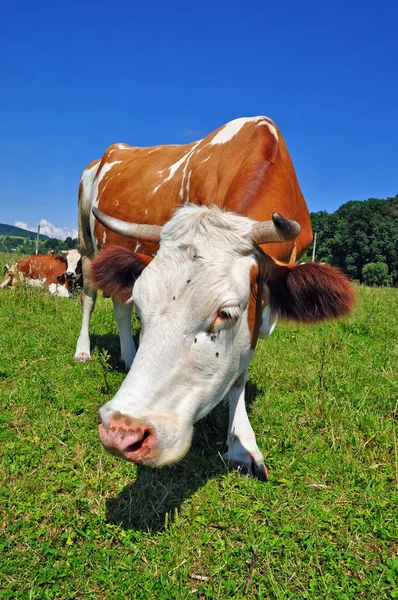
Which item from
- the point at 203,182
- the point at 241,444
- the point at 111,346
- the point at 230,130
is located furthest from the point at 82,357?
the point at 230,130

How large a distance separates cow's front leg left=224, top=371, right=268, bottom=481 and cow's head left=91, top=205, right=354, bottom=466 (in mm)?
837

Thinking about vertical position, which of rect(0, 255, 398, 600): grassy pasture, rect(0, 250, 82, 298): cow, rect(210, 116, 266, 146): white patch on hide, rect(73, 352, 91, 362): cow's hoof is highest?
rect(210, 116, 266, 146): white patch on hide

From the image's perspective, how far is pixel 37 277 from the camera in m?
13.6

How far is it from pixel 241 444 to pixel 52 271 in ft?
37.2

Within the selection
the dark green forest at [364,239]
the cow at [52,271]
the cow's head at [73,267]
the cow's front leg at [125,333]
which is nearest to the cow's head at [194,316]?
the cow's front leg at [125,333]

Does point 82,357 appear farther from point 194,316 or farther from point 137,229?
point 194,316

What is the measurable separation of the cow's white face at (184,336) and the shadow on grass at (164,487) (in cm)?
75

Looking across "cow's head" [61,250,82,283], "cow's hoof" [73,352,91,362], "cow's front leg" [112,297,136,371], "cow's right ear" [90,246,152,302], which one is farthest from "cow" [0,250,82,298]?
"cow's right ear" [90,246,152,302]

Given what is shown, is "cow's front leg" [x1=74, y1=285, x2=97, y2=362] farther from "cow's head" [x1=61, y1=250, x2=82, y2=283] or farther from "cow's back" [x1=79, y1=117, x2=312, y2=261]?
"cow's head" [x1=61, y1=250, x2=82, y2=283]

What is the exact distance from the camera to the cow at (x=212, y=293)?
244 cm

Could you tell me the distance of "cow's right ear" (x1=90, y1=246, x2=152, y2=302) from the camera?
11.5 feet

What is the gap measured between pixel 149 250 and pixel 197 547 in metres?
3.41

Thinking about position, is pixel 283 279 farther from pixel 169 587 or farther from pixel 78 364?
pixel 78 364

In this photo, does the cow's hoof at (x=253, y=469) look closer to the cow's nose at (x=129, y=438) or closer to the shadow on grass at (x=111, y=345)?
the cow's nose at (x=129, y=438)
